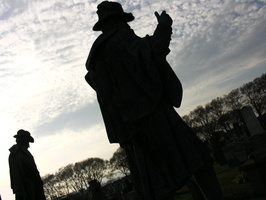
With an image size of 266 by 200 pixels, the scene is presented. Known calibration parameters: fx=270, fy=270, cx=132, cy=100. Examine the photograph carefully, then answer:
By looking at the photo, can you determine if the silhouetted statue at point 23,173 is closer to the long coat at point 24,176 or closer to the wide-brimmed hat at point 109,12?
the long coat at point 24,176

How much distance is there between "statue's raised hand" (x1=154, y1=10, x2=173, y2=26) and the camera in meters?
2.77

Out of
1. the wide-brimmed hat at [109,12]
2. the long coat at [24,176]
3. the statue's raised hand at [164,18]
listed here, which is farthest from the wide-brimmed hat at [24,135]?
the statue's raised hand at [164,18]

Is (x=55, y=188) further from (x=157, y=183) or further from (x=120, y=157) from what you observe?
(x=157, y=183)

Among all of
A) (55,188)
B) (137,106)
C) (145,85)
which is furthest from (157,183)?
(55,188)

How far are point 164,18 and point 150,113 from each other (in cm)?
100

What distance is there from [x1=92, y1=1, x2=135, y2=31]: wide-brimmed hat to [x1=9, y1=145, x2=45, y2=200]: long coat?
530cm

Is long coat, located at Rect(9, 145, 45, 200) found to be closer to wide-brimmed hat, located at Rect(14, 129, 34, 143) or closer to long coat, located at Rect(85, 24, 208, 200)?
wide-brimmed hat, located at Rect(14, 129, 34, 143)

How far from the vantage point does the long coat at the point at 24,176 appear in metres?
7.22

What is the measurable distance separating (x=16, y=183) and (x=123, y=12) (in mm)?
6014

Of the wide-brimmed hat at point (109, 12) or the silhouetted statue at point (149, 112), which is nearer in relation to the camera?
the silhouetted statue at point (149, 112)

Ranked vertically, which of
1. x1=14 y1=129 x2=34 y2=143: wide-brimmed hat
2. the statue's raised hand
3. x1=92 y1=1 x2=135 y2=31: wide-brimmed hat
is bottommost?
the statue's raised hand

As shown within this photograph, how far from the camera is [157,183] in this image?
8.66 ft

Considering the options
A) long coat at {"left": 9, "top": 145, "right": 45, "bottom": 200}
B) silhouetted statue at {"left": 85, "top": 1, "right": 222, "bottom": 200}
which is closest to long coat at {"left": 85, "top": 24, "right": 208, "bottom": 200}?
silhouetted statue at {"left": 85, "top": 1, "right": 222, "bottom": 200}

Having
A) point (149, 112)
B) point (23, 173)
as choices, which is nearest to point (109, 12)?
point (149, 112)
